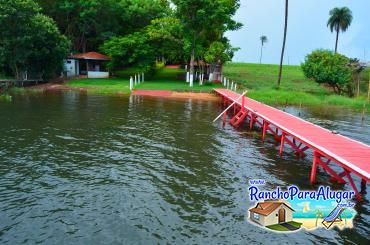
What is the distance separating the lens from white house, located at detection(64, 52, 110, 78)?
51688 mm

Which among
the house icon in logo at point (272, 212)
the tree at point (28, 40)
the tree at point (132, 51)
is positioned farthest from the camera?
the tree at point (132, 51)

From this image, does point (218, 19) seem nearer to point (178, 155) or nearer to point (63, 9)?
point (63, 9)

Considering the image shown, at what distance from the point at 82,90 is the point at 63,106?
42.3 feet

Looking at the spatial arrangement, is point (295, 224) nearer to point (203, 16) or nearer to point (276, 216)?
point (276, 216)

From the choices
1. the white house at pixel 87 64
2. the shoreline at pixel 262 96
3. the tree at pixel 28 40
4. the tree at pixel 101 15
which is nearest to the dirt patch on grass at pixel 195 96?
the shoreline at pixel 262 96

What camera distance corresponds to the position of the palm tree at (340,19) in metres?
72.5

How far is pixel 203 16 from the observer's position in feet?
141

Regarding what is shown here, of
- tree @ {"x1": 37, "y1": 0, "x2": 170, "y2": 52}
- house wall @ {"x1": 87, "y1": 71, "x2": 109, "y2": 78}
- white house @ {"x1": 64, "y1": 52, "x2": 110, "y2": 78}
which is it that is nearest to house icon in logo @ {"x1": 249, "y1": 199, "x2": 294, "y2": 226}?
white house @ {"x1": 64, "y1": 52, "x2": 110, "y2": 78}

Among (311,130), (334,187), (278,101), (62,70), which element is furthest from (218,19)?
(334,187)

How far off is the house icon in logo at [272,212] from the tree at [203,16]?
119 feet

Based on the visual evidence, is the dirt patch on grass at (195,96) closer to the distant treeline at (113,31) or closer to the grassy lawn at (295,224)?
the distant treeline at (113,31)

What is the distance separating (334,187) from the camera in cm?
1152

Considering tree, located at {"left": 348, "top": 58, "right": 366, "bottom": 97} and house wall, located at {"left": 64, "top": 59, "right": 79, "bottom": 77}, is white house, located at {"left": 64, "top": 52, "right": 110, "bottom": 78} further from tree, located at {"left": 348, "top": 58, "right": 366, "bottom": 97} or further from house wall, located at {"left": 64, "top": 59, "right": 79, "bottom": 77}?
tree, located at {"left": 348, "top": 58, "right": 366, "bottom": 97}

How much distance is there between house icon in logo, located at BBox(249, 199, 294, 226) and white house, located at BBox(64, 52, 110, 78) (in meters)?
46.2
